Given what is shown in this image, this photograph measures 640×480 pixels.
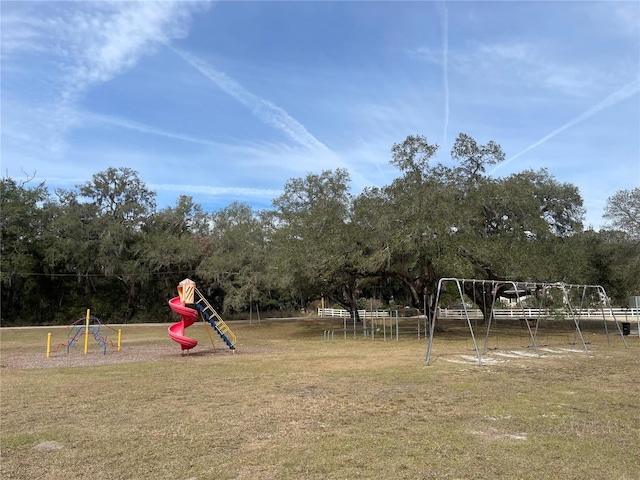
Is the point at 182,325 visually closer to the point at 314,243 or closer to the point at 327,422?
the point at 314,243

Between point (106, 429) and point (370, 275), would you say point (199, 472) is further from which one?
point (370, 275)

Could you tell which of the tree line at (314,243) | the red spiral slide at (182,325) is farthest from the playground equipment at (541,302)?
the red spiral slide at (182,325)

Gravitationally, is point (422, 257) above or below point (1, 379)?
above

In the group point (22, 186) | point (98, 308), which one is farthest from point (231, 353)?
point (22, 186)

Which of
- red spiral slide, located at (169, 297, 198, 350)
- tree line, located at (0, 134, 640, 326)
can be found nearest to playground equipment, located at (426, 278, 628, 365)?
tree line, located at (0, 134, 640, 326)

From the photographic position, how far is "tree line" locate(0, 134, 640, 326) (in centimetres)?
1861

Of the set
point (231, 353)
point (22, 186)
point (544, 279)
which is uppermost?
point (22, 186)

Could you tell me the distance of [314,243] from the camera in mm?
19672

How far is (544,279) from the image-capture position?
61.3 feet

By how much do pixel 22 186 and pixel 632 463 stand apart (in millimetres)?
43870

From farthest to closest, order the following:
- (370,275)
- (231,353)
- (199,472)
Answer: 1. (370,275)
2. (231,353)
3. (199,472)

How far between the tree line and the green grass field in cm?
745

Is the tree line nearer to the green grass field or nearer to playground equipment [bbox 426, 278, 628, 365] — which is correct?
playground equipment [bbox 426, 278, 628, 365]

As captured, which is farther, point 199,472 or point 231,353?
point 231,353
